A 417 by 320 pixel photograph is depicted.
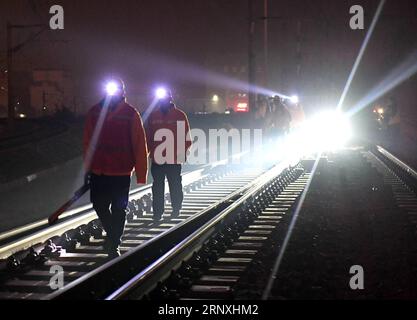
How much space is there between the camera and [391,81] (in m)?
56.5

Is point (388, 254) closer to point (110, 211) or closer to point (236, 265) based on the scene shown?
point (236, 265)

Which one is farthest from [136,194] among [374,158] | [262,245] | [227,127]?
[227,127]

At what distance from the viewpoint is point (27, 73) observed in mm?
138625

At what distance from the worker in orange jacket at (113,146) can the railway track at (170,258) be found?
725 mm

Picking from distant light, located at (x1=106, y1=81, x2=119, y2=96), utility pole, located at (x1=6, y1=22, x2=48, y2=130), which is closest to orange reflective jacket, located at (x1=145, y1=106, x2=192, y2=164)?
distant light, located at (x1=106, y1=81, x2=119, y2=96)

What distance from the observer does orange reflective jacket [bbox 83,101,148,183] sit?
740 cm

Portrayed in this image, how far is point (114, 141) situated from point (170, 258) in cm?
144

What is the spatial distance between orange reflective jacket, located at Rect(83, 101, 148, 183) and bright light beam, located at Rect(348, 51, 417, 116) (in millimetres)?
35678

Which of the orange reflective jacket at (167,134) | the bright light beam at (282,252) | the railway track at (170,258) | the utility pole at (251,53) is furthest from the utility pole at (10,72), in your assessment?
the orange reflective jacket at (167,134)

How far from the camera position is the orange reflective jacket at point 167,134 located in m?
10.2

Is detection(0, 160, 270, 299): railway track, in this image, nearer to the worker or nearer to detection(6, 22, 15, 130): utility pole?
the worker

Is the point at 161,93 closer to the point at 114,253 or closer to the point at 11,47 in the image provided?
the point at 114,253

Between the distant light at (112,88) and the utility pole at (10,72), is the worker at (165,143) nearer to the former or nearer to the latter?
the distant light at (112,88)

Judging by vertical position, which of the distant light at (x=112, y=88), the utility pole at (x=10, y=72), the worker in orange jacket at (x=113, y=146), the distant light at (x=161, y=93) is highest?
the utility pole at (x=10, y=72)
